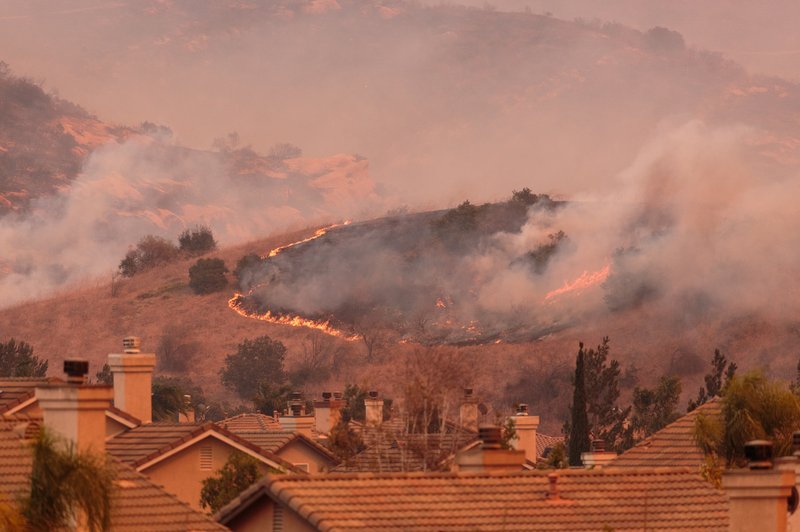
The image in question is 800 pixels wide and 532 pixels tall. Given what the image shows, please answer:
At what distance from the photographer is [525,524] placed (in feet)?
70.0

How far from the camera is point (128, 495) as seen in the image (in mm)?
22562

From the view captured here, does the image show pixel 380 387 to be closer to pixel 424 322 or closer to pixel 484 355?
pixel 484 355

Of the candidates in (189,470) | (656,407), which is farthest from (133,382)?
(656,407)

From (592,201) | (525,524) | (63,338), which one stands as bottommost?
(525,524)

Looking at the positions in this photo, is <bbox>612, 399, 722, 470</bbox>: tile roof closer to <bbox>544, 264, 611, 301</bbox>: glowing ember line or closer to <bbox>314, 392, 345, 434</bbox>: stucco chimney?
<bbox>314, 392, 345, 434</bbox>: stucco chimney

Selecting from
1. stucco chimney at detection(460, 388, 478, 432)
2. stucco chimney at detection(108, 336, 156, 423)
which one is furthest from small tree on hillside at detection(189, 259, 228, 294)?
stucco chimney at detection(108, 336, 156, 423)

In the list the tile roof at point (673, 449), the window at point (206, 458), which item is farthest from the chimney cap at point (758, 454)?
the window at point (206, 458)

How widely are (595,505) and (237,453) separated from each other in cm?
1495

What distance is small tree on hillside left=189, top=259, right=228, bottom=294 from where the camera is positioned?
7082 inches

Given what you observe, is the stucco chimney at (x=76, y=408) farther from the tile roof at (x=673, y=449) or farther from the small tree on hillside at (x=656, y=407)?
the small tree on hillside at (x=656, y=407)

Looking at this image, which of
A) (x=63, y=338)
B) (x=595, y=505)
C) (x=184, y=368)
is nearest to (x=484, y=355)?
(x=184, y=368)

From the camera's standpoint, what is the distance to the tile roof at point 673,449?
30.9 m

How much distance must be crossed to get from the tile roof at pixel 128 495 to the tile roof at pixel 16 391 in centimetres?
579

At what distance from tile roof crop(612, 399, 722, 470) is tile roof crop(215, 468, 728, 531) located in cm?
731
